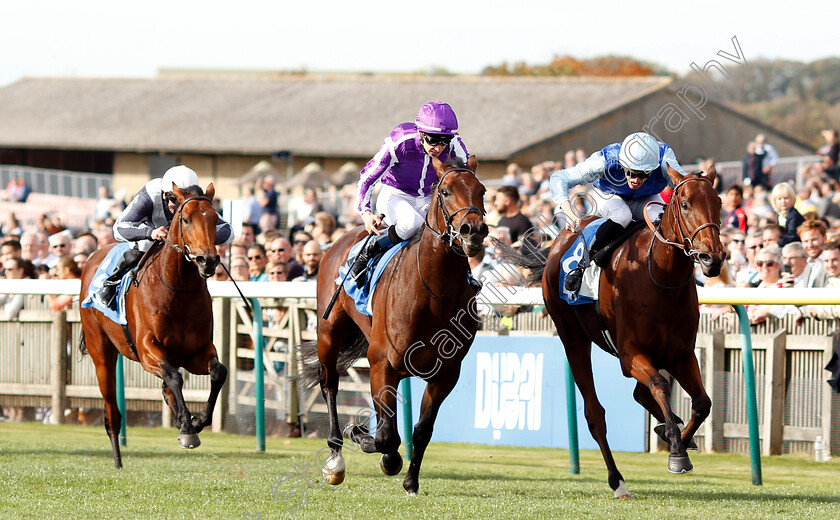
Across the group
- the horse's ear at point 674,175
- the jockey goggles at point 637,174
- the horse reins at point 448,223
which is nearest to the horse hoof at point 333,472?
the horse reins at point 448,223

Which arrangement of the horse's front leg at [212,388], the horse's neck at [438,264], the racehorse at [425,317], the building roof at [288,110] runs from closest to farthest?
the racehorse at [425,317], the horse's neck at [438,264], the horse's front leg at [212,388], the building roof at [288,110]

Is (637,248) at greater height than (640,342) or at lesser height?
greater

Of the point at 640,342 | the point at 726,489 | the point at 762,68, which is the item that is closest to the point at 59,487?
the point at 640,342

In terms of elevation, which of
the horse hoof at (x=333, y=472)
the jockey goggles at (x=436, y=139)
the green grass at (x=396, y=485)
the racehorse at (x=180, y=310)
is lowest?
the green grass at (x=396, y=485)

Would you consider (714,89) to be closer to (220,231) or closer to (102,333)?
(220,231)

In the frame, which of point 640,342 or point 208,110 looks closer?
point 640,342

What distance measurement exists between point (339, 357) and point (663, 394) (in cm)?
235

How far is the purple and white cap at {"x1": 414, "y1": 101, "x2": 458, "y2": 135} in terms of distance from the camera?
6.24 m

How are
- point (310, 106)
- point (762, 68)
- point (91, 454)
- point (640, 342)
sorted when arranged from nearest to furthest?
point (640, 342) → point (91, 454) → point (310, 106) → point (762, 68)

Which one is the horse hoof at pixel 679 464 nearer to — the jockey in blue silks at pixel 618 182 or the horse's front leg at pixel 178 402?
the jockey in blue silks at pixel 618 182

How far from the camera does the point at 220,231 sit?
7.32m

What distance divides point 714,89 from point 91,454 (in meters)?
5.23

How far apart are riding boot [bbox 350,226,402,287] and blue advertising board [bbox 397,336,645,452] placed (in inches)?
91.8

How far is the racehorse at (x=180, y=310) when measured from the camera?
687 centimetres
